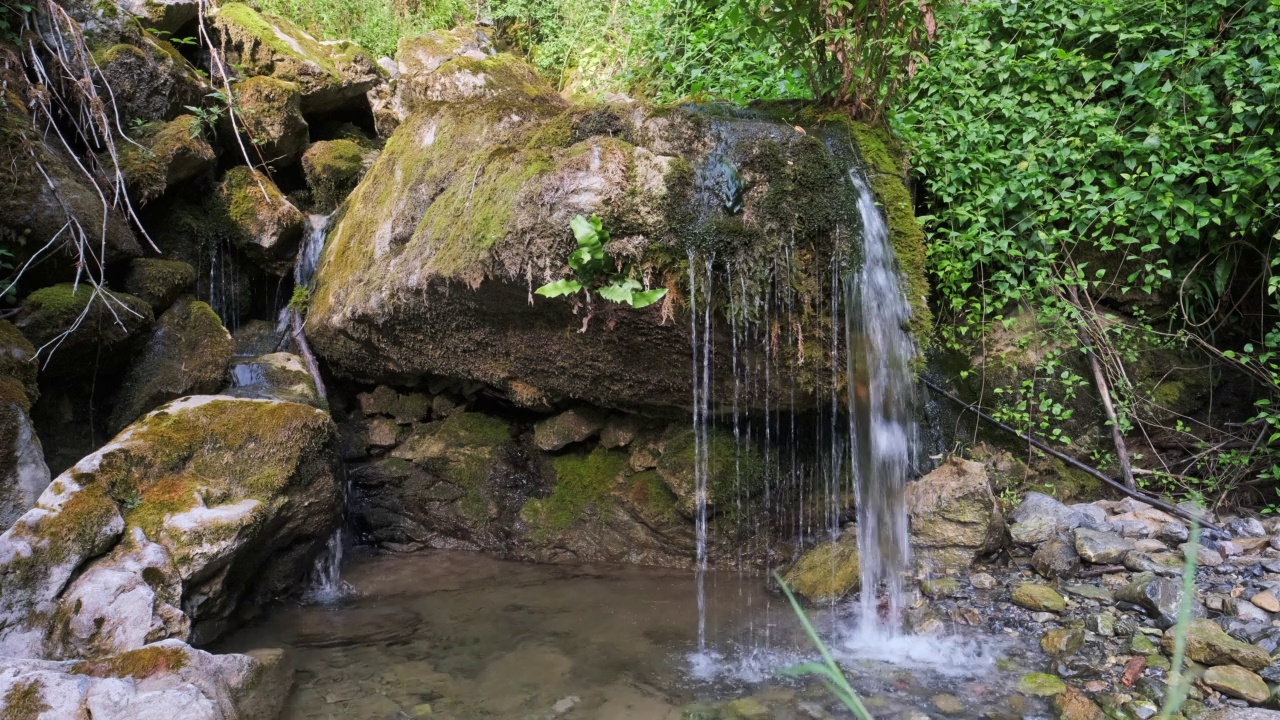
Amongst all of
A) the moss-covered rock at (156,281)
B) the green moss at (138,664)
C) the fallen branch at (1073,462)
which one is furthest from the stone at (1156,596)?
the moss-covered rock at (156,281)

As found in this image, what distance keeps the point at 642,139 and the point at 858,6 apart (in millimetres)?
1833

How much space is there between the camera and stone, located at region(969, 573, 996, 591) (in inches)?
189

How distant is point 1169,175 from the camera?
16.5ft

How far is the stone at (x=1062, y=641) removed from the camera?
4055 mm

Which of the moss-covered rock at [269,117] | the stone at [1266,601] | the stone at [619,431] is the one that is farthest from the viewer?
the moss-covered rock at [269,117]

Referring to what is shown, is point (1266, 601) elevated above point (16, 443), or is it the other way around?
point (16, 443)

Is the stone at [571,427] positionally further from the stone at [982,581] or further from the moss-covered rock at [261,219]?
the moss-covered rock at [261,219]

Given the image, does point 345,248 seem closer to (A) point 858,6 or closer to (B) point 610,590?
(B) point 610,590

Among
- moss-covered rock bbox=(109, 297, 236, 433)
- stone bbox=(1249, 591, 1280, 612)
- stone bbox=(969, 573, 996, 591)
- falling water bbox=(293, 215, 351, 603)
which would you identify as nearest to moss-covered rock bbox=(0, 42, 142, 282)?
moss-covered rock bbox=(109, 297, 236, 433)

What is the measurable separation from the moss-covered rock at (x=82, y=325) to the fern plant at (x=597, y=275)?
315 centimetres

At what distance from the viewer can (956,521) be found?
5109mm

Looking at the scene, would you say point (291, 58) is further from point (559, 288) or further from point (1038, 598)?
point (1038, 598)

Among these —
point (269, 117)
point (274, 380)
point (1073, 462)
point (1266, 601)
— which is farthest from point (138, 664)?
point (1073, 462)

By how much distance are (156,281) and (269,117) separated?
2.42 meters
